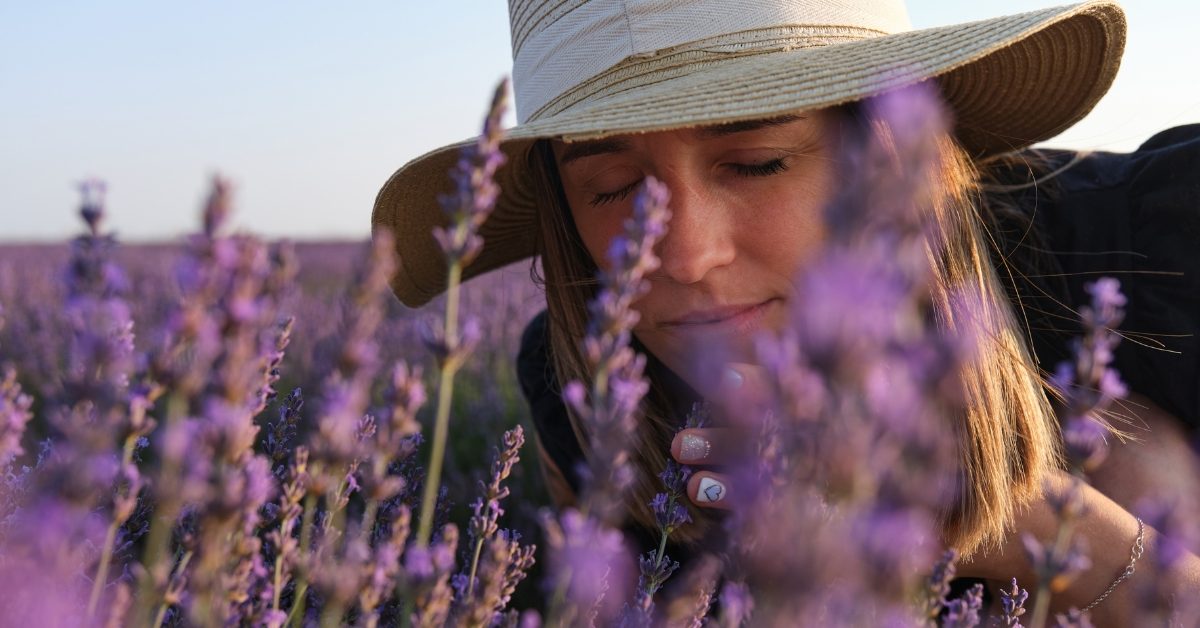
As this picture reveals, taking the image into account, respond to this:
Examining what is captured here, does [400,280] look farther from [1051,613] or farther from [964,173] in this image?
[1051,613]

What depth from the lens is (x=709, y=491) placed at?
2006 mm

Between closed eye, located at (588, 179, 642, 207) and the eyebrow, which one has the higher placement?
the eyebrow

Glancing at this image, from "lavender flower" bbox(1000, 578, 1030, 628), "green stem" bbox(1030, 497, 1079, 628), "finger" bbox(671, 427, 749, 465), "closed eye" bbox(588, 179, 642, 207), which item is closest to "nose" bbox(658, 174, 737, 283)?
"closed eye" bbox(588, 179, 642, 207)

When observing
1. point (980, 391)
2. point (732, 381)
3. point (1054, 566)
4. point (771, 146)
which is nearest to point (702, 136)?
point (771, 146)

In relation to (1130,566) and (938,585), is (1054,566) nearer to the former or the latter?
(938,585)

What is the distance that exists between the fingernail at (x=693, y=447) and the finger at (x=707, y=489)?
0.11m

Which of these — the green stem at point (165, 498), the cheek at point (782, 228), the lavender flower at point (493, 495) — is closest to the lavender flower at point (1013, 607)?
the cheek at point (782, 228)

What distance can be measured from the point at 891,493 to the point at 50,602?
764 millimetres

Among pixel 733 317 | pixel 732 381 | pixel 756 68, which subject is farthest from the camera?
pixel 733 317

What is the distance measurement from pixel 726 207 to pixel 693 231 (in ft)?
0.39

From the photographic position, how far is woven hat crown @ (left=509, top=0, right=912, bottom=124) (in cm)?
200

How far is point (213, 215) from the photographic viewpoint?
0.86m

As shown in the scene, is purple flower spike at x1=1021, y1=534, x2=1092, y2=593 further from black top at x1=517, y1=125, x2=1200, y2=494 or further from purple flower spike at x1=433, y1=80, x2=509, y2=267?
black top at x1=517, y1=125, x2=1200, y2=494

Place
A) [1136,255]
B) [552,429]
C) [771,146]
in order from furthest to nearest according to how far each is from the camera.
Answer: [552,429] < [1136,255] < [771,146]
